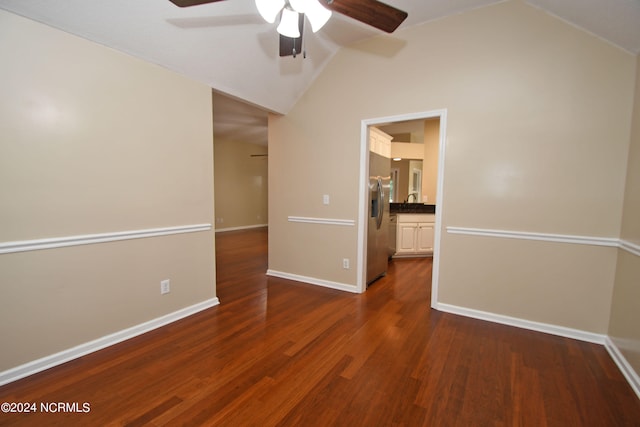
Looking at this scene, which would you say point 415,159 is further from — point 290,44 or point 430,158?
point 290,44

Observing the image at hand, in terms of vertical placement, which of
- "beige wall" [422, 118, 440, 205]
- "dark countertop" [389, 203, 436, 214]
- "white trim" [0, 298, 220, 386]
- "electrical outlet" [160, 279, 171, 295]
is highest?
"beige wall" [422, 118, 440, 205]

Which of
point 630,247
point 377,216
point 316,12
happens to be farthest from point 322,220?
point 630,247

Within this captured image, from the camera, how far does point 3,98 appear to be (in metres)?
1.65

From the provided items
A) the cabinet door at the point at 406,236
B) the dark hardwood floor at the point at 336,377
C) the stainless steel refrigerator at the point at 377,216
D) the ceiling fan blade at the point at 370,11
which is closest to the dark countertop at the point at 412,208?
the cabinet door at the point at 406,236

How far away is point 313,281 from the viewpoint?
12.1 feet

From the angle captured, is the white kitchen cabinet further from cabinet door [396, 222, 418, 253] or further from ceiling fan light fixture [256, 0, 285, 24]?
ceiling fan light fixture [256, 0, 285, 24]

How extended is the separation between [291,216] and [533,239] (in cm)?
271

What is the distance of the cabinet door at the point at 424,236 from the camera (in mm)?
4945

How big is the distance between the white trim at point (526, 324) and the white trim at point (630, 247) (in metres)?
0.80

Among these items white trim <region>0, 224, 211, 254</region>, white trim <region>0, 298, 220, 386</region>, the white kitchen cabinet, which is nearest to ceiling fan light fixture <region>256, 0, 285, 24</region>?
white trim <region>0, 224, 211, 254</region>

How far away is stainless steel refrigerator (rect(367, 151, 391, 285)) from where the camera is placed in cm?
346

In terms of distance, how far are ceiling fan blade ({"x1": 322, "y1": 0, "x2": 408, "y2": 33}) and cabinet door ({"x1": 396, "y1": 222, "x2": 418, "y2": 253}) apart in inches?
142

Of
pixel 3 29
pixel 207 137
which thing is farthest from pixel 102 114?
pixel 207 137

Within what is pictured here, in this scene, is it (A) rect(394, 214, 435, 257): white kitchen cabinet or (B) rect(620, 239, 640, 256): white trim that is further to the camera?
(A) rect(394, 214, 435, 257): white kitchen cabinet
